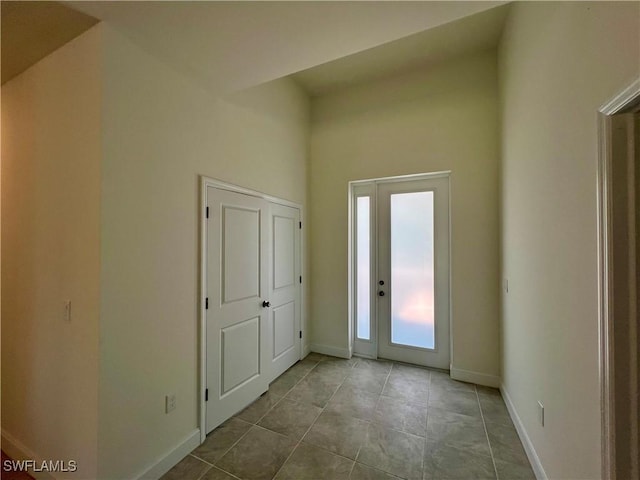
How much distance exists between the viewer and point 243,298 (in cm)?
243

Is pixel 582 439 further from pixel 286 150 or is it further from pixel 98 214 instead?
pixel 286 150

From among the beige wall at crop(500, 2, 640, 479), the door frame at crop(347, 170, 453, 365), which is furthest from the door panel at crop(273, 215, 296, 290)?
the beige wall at crop(500, 2, 640, 479)

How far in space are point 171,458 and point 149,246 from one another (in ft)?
4.79

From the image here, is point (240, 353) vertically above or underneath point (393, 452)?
above

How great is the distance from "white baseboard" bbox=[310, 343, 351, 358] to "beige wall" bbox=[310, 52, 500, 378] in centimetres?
5

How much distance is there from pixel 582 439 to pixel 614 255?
87 cm

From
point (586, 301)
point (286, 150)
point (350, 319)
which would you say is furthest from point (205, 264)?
point (586, 301)

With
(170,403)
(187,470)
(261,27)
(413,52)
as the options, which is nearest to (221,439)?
(187,470)

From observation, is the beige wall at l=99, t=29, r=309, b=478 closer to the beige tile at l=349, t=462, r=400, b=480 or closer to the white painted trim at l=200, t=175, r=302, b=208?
the white painted trim at l=200, t=175, r=302, b=208

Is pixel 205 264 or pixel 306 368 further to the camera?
pixel 306 368

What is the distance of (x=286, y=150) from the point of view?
3104mm

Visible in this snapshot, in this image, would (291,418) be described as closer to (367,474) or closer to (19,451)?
(367,474)

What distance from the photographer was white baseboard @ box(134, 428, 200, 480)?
5.33 feet

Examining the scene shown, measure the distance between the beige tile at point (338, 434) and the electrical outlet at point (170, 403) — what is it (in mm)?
1009
